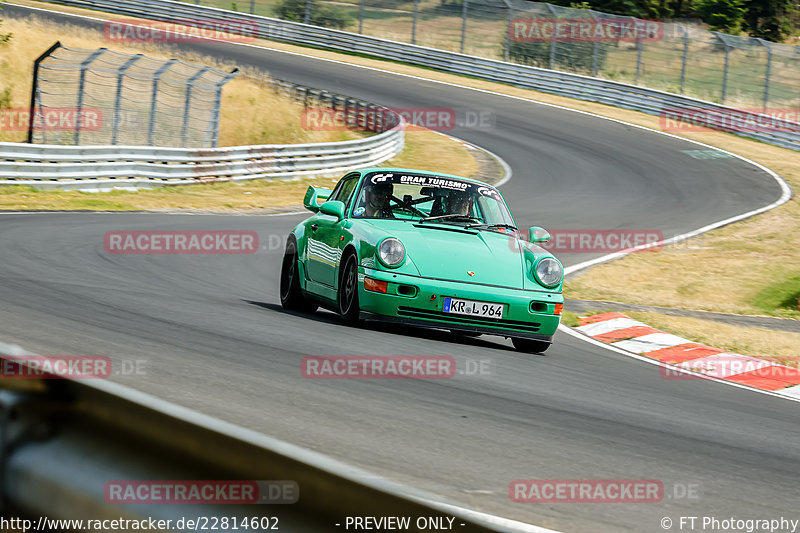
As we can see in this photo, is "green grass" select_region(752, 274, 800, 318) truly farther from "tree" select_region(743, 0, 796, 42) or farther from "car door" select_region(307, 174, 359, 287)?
"tree" select_region(743, 0, 796, 42)

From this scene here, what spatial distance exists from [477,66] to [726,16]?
21.5m

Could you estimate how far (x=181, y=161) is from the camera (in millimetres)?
22922

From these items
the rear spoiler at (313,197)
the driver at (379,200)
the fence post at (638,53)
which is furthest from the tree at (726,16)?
the driver at (379,200)

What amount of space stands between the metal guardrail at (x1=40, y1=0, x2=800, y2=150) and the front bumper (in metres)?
28.5

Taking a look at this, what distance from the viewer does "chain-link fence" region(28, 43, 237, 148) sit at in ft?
74.1

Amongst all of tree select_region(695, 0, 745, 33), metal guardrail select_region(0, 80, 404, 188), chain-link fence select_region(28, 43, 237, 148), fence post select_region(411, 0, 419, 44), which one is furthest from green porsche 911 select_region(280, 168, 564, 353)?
tree select_region(695, 0, 745, 33)

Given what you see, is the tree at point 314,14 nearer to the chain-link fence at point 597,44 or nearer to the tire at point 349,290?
the chain-link fence at point 597,44

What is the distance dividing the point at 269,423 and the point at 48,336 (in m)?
2.26

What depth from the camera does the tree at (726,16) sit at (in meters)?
55.2

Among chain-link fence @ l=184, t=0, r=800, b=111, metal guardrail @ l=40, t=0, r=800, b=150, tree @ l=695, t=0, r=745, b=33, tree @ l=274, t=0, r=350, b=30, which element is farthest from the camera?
tree @ l=695, t=0, r=745, b=33

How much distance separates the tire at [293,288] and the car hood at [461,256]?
162 centimetres

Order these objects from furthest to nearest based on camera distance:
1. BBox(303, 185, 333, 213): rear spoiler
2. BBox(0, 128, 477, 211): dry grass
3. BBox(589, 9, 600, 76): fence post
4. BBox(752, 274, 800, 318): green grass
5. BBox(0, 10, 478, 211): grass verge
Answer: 1. BBox(589, 9, 600, 76): fence post
2. BBox(0, 10, 478, 211): grass verge
3. BBox(0, 128, 477, 211): dry grass
4. BBox(752, 274, 800, 318): green grass
5. BBox(303, 185, 333, 213): rear spoiler

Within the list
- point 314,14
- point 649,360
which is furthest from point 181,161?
point 314,14

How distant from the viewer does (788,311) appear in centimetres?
1457
